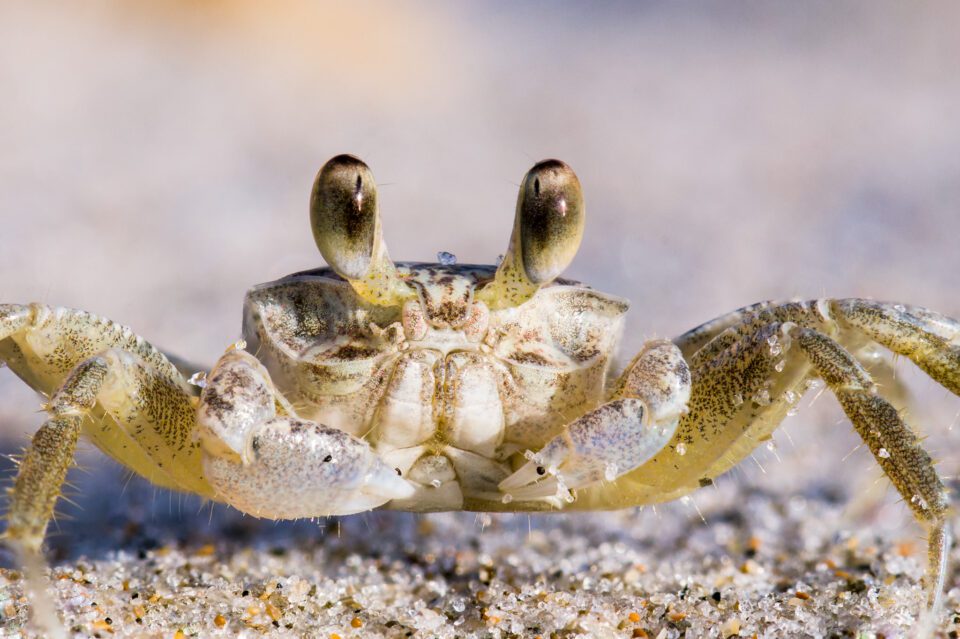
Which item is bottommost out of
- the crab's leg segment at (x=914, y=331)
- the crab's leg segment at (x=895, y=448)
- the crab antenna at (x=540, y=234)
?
the crab's leg segment at (x=895, y=448)

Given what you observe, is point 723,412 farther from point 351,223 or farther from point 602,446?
point 351,223

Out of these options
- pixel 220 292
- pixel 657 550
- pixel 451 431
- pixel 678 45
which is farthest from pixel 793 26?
pixel 451 431

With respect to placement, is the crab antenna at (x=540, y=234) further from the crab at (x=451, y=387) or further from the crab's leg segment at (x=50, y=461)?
the crab's leg segment at (x=50, y=461)

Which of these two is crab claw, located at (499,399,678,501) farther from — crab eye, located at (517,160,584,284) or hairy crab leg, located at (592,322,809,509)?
crab eye, located at (517,160,584,284)

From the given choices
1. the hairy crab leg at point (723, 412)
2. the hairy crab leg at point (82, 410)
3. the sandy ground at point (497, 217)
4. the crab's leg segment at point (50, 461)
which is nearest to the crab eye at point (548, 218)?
the hairy crab leg at point (723, 412)

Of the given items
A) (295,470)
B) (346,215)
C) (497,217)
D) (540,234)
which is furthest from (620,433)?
(497,217)

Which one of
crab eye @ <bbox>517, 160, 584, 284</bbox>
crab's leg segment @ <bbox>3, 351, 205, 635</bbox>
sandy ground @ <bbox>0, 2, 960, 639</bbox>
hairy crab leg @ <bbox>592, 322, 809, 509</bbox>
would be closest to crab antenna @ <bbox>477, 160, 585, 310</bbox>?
crab eye @ <bbox>517, 160, 584, 284</bbox>

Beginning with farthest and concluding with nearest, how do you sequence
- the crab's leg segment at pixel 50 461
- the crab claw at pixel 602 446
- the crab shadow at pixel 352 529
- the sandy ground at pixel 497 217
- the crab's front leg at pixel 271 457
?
the crab shadow at pixel 352 529 → the sandy ground at pixel 497 217 → the crab claw at pixel 602 446 → the crab's front leg at pixel 271 457 → the crab's leg segment at pixel 50 461
